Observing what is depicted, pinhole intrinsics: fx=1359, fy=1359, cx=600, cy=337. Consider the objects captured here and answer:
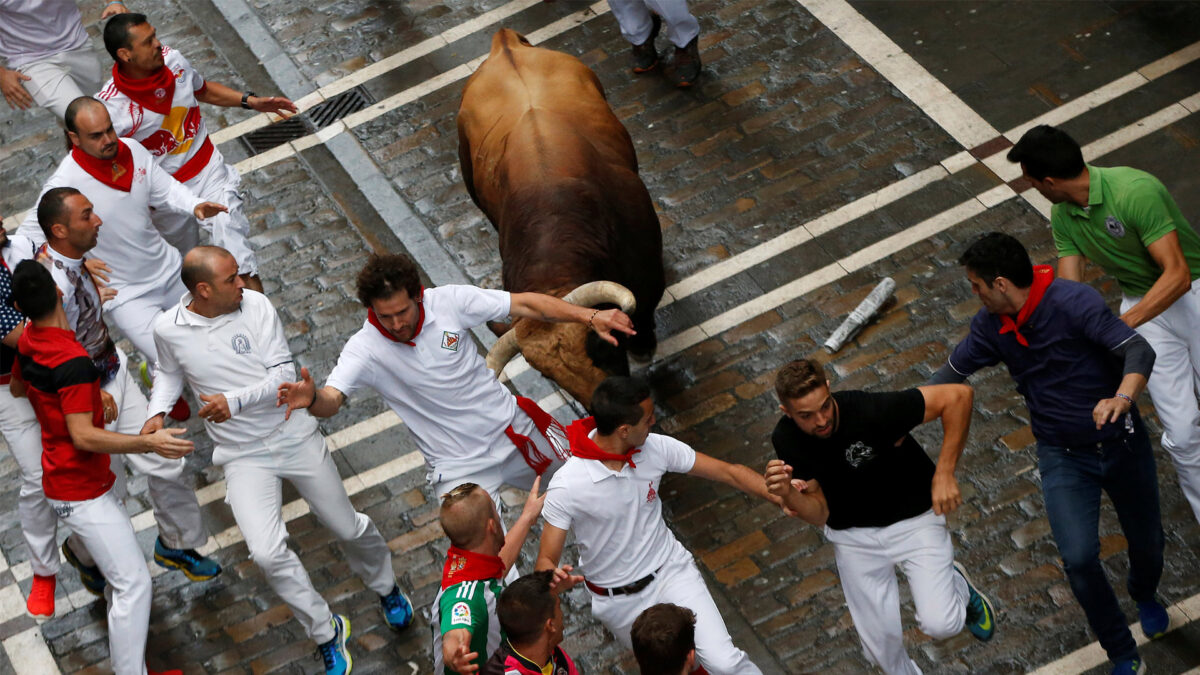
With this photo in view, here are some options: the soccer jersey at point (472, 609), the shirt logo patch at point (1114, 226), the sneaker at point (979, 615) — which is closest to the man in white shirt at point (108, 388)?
the soccer jersey at point (472, 609)

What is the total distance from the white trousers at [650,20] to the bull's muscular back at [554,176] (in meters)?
1.24

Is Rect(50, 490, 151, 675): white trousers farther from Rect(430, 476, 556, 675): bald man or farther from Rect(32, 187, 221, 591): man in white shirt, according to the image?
Rect(430, 476, 556, 675): bald man

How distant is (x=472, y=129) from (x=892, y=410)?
520 centimetres

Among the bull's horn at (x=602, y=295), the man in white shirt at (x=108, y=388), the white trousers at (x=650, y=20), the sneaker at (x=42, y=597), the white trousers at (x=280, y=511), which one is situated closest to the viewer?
the white trousers at (x=280, y=511)

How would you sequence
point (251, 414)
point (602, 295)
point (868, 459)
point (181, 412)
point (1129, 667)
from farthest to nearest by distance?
1. point (181, 412)
2. point (602, 295)
3. point (251, 414)
4. point (1129, 667)
5. point (868, 459)

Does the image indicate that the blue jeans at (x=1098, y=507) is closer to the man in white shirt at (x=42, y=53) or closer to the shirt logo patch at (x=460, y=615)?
the shirt logo patch at (x=460, y=615)

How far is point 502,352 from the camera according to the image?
26.0ft

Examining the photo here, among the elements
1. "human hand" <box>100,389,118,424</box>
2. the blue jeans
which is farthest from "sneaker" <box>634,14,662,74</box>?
the blue jeans

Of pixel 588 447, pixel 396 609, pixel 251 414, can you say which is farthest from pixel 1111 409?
pixel 251 414

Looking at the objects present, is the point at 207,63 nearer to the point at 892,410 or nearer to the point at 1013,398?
the point at 1013,398

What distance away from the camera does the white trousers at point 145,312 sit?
8.70 metres

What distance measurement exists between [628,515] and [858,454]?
43.3 inches

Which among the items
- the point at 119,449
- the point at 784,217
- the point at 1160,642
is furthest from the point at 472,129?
the point at 1160,642

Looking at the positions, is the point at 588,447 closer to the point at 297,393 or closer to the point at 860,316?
the point at 297,393
